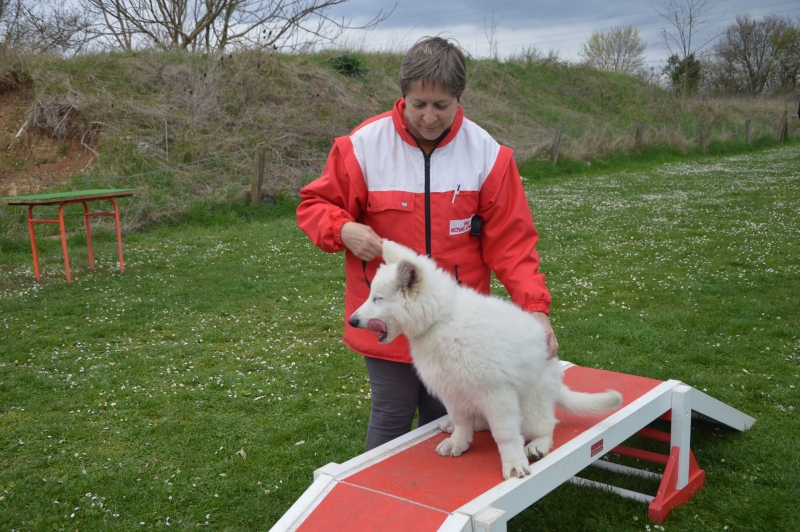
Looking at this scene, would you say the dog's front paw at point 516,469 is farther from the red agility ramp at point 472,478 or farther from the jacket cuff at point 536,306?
the jacket cuff at point 536,306

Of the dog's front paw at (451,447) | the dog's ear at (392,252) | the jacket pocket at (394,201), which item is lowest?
the dog's front paw at (451,447)

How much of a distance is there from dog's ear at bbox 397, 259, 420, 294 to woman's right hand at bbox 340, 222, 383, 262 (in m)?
0.23

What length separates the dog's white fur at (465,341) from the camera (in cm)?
283

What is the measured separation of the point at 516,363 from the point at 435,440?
819 millimetres

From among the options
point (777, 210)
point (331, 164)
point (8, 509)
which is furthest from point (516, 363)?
point (777, 210)

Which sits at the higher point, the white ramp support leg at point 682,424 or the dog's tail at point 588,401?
the dog's tail at point 588,401

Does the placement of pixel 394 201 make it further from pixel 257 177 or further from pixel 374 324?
pixel 257 177

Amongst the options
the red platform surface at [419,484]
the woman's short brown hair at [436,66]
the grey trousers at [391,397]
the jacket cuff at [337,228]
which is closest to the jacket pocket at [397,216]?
the jacket cuff at [337,228]

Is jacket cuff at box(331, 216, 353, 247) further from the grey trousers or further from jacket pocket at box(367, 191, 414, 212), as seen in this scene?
the grey trousers

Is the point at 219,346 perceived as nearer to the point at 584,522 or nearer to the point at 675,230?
the point at 584,522

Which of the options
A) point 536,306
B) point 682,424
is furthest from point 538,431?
point 682,424

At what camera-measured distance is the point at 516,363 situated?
2887 mm

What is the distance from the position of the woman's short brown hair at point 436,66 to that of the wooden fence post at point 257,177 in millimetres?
11411

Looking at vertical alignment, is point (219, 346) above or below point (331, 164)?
below
